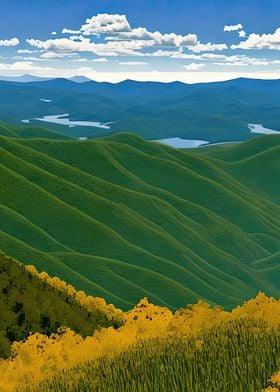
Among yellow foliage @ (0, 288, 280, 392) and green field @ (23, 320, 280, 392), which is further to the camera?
yellow foliage @ (0, 288, 280, 392)

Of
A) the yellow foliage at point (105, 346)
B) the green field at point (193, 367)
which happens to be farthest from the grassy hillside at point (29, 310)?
the green field at point (193, 367)

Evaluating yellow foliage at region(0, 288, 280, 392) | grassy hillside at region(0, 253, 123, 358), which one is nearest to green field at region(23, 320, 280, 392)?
yellow foliage at region(0, 288, 280, 392)

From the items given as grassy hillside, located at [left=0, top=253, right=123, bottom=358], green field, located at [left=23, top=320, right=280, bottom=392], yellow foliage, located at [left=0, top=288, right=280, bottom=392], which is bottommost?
grassy hillside, located at [left=0, top=253, right=123, bottom=358]

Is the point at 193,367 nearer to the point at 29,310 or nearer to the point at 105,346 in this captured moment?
the point at 105,346

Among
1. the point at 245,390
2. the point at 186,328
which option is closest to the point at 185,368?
the point at 245,390

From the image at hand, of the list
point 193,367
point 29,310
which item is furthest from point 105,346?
point 29,310

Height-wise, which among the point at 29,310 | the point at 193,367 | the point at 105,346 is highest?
the point at 193,367

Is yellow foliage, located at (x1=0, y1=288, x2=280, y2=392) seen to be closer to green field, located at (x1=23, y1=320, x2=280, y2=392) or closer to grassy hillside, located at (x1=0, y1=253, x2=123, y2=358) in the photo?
green field, located at (x1=23, y1=320, x2=280, y2=392)

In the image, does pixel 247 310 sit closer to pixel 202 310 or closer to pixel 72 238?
pixel 202 310

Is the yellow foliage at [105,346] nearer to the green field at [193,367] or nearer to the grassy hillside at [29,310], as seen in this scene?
the green field at [193,367]
